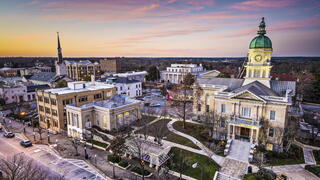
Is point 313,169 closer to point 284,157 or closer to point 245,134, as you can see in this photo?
point 284,157

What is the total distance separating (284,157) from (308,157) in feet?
13.7

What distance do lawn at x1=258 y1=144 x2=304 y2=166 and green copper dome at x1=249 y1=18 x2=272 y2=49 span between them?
20268mm

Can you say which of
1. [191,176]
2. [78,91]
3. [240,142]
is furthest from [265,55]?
[78,91]

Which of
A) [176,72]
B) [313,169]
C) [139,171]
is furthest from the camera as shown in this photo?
[176,72]

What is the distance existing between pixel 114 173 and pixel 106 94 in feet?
87.0

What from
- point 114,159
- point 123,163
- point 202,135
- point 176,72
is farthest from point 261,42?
point 176,72

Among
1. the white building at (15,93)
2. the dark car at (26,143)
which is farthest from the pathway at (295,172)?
the white building at (15,93)

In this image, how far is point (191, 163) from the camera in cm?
2797

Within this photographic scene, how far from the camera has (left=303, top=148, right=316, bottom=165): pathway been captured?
1099 inches

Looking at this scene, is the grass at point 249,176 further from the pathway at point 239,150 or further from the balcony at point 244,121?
the balcony at point 244,121

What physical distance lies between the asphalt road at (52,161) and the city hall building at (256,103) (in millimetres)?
24047

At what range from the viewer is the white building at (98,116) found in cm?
3766

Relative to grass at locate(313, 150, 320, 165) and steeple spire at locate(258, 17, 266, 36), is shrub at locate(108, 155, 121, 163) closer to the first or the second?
grass at locate(313, 150, 320, 165)

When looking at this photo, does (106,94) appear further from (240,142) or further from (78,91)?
(240,142)
